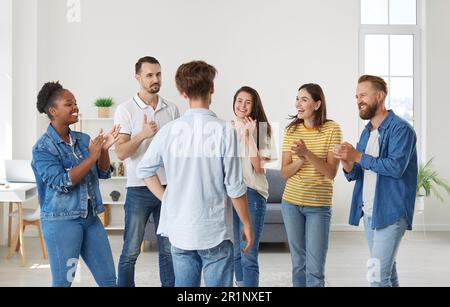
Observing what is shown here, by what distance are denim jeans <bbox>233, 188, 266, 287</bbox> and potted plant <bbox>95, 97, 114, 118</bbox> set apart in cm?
193

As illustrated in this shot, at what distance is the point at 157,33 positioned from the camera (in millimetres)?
3656

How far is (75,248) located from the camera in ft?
6.54

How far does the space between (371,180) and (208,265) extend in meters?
0.69

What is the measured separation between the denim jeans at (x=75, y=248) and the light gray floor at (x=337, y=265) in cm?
101

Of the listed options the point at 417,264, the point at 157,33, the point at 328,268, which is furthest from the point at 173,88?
the point at 417,264

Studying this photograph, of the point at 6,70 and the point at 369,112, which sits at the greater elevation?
the point at 6,70

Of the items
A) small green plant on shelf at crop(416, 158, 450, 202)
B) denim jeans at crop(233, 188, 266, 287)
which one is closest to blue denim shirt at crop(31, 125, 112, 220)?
denim jeans at crop(233, 188, 266, 287)

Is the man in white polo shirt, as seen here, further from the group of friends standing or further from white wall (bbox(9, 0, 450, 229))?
white wall (bbox(9, 0, 450, 229))

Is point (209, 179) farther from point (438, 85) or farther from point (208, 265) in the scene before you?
point (438, 85)

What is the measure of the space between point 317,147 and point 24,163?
222 centimetres

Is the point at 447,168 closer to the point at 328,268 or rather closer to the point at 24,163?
the point at 328,268

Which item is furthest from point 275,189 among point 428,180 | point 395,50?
point 395,50

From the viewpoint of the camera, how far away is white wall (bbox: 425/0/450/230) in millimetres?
4230

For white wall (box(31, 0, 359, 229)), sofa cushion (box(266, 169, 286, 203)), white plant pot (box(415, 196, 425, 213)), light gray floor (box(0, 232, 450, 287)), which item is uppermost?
white wall (box(31, 0, 359, 229))
